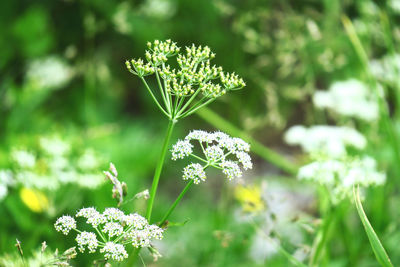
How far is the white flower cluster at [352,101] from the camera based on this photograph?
2.12 meters

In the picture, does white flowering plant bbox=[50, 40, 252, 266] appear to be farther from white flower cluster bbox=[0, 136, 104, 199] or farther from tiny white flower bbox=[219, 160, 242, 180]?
white flower cluster bbox=[0, 136, 104, 199]

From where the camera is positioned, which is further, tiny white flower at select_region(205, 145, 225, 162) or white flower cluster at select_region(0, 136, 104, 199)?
white flower cluster at select_region(0, 136, 104, 199)

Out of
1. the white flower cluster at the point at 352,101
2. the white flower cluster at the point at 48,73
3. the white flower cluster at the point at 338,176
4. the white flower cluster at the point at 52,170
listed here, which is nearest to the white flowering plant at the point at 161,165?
the white flower cluster at the point at 338,176

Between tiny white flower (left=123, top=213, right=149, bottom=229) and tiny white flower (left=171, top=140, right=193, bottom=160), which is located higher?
tiny white flower (left=171, top=140, right=193, bottom=160)

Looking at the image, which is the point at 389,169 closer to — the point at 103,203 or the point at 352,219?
the point at 352,219

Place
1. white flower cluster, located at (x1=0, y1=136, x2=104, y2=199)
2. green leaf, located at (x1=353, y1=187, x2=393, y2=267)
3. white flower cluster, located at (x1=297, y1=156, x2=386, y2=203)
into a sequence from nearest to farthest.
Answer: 1. green leaf, located at (x1=353, y1=187, x2=393, y2=267)
2. white flower cluster, located at (x1=297, y1=156, x2=386, y2=203)
3. white flower cluster, located at (x1=0, y1=136, x2=104, y2=199)

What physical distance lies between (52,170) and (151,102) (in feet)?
6.35

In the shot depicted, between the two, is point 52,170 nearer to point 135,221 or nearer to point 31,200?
point 31,200

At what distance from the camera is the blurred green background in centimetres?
187

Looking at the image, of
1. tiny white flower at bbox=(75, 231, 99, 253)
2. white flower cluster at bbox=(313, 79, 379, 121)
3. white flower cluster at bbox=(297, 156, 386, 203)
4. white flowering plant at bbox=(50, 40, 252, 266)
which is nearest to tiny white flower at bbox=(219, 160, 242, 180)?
white flowering plant at bbox=(50, 40, 252, 266)

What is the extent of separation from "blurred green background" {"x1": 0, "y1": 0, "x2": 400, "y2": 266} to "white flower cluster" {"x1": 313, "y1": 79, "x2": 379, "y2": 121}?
12cm

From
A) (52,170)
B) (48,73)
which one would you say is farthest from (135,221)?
(48,73)

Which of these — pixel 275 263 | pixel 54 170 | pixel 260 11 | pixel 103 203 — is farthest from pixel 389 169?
pixel 54 170

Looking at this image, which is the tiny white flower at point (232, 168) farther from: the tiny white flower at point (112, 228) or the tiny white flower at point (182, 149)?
A: the tiny white flower at point (112, 228)
